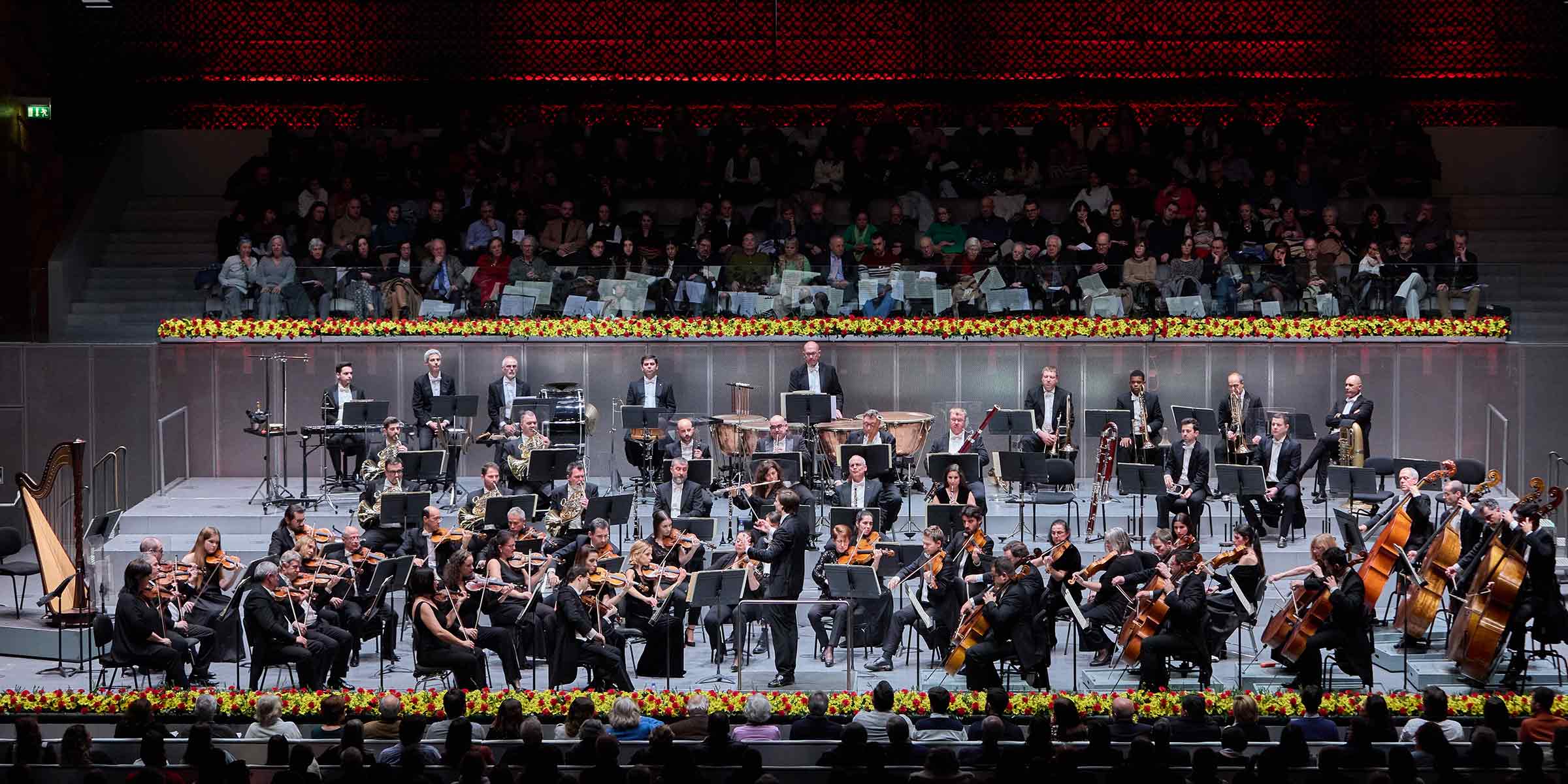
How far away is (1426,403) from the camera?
2188 centimetres

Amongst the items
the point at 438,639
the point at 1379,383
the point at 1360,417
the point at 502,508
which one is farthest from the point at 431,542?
the point at 1379,383

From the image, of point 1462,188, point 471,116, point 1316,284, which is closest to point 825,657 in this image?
point 1316,284

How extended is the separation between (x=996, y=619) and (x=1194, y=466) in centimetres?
498

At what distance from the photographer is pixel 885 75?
28781mm

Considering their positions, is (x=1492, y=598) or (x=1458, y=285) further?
(x=1458, y=285)

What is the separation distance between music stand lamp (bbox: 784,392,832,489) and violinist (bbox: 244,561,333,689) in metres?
6.03

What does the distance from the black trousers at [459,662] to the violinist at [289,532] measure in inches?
89.7

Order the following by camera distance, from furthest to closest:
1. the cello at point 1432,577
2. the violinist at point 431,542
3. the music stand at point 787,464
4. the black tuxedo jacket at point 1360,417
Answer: the black tuxedo jacket at point 1360,417
the music stand at point 787,464
the violinist at point 431,542
the cello at point 1432,577

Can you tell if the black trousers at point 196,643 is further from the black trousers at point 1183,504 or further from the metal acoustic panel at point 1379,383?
the metal acoustic panel at point 1379,383

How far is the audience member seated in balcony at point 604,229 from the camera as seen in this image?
2348 centimetres

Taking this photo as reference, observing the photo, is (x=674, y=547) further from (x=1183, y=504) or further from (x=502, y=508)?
(x=1183, y=504)

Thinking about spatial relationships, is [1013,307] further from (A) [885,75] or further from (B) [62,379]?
(B) [62,379]

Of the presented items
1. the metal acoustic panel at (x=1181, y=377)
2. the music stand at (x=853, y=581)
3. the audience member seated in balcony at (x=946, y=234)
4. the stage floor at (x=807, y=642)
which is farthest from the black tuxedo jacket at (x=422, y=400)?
the metal acoustic panel at (x=1181, y=377)

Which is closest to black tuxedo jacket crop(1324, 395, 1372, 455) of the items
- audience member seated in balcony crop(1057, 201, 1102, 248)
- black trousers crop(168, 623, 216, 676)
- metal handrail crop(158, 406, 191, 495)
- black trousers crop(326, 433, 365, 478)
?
audience member seated in balcony crop(1057, 201, 1102, 248)
